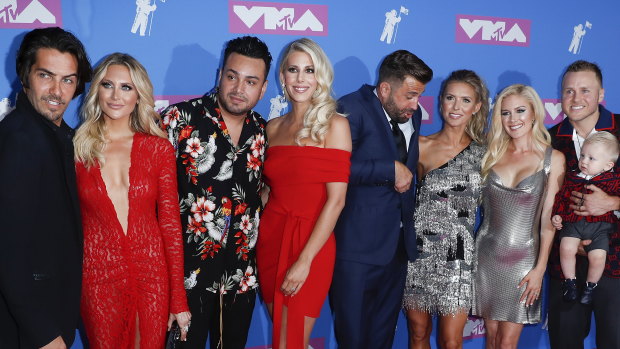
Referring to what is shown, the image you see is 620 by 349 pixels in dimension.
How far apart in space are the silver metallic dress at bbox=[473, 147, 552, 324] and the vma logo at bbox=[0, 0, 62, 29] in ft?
7.80

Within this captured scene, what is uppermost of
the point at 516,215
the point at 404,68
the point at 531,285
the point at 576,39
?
the point at 576,39

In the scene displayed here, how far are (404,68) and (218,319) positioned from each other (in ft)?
5.14

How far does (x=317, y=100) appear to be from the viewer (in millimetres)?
2553

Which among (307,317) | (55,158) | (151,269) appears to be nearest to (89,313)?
(151,269)

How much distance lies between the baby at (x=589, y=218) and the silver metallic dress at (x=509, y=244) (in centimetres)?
13

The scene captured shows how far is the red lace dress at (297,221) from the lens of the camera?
8.06 ft

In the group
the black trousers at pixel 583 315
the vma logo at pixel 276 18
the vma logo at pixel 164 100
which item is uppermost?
the vma logo at pixel 276 18

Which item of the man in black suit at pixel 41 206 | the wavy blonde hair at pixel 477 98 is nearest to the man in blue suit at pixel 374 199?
the wavy blonde hair at pixel 477 98

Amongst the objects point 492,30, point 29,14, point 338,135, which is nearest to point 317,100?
point 338,135

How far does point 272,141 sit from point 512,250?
140 centimetres

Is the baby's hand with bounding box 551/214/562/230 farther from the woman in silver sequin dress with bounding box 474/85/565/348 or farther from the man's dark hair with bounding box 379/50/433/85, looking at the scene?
the man's dark hair with bounding box 379/50/433/85

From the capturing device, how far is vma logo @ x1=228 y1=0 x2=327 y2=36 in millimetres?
2953

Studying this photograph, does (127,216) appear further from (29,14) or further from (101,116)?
(29,14)

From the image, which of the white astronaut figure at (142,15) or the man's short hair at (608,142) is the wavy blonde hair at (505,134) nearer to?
the man's short hair at (608,142)
